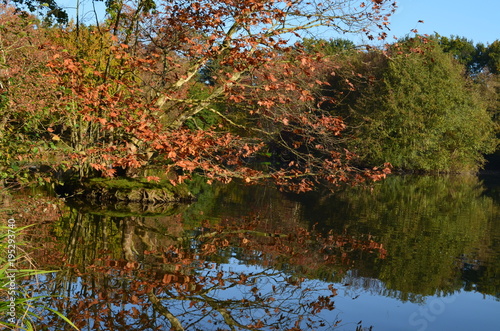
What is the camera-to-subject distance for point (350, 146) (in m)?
45.5

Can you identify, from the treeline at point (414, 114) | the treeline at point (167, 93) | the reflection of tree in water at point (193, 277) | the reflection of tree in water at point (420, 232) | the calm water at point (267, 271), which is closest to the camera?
the reflection of tree in water at point (193, 277)

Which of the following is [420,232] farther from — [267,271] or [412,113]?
[412,113]

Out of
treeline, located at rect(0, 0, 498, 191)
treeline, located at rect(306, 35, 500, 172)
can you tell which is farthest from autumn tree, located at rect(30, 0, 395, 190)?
treeline, located at rect(306, 35, 500, 172)

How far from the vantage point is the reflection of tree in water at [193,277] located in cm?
692

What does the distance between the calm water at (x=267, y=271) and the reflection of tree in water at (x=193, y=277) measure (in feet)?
0.07

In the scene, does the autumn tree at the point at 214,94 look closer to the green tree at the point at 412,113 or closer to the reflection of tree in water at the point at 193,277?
the reflection of tree in water at the point at 193,277

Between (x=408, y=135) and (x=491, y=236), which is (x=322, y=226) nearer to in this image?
(x=491, y=236)

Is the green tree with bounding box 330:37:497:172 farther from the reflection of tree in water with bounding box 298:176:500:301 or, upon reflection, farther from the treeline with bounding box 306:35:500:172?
the reflection of tree in water with bounding box 298:176:500:301

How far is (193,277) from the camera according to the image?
8844mm

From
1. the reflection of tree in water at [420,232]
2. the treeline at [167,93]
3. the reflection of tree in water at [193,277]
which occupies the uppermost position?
the treeline at [167,93]

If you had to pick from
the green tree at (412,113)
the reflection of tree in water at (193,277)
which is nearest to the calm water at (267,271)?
the reflection of tree in water at (193,277)

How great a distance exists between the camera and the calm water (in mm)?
7160

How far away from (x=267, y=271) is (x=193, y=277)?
4.46 feet

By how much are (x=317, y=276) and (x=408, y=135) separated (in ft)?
124
